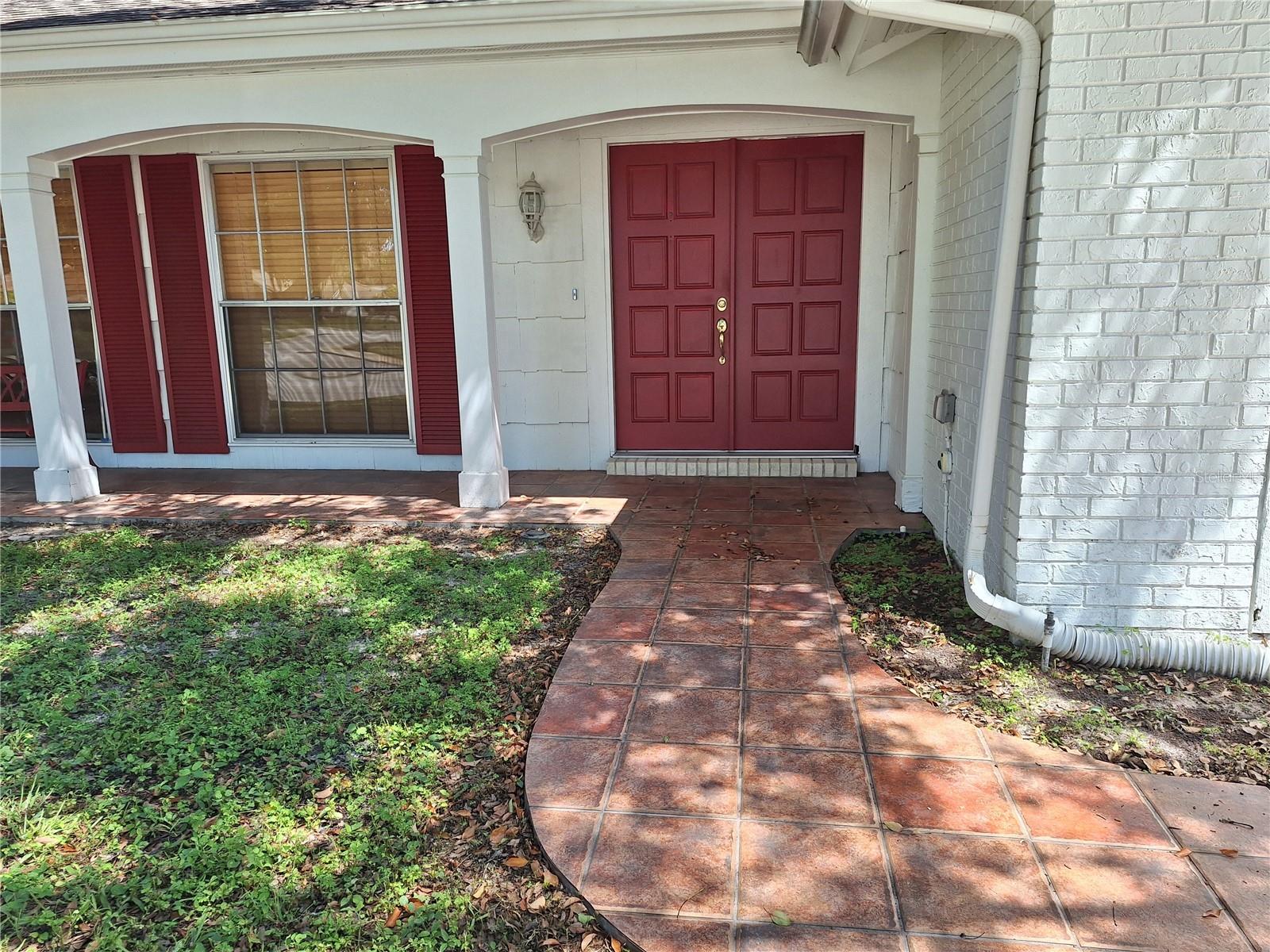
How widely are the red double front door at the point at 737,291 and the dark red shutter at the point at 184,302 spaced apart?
325 centimetres

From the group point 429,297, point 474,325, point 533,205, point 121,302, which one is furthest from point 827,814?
point 121,302

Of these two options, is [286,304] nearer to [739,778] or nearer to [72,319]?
[72,319]

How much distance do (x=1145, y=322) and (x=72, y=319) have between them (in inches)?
297

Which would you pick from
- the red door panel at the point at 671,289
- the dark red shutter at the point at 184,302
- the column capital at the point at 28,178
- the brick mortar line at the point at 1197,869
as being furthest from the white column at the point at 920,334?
the column capital at the point at 28,178

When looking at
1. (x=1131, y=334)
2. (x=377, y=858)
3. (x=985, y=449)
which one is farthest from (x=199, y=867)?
(x=1131, y=334)

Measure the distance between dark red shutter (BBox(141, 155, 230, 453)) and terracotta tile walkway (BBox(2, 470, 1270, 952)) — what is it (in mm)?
4583

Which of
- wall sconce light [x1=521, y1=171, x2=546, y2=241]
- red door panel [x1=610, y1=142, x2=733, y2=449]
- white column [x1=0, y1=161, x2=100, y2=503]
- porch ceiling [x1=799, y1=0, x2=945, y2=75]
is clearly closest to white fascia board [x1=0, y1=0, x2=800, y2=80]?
porch ceiling [x1=799, y1=0, x2=945, y2=75]

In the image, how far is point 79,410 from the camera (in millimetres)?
6074

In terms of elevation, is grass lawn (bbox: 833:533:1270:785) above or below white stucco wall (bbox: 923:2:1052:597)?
below

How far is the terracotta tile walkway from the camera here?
198cm

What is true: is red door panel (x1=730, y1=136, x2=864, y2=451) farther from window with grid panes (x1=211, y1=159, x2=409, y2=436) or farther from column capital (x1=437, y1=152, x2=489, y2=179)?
window with grid panes (x1=211, y1=159, x2=409, y2=436)

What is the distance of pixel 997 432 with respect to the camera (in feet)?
11.4

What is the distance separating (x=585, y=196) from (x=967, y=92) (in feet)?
9.39

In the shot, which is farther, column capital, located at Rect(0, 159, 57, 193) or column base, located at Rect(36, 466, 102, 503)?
column base, located at Rect(36, 466, 102, 503)
